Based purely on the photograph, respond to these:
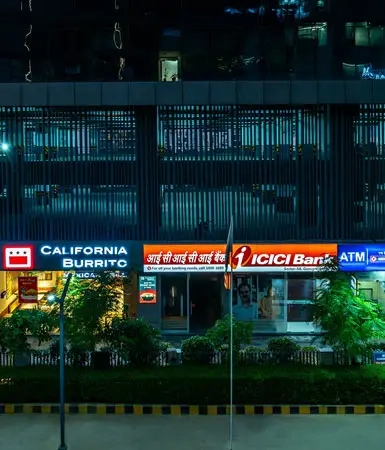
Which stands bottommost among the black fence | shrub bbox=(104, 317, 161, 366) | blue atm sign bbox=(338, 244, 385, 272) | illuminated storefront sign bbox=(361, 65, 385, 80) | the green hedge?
the green hedge

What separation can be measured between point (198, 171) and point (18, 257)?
6485 millimetres

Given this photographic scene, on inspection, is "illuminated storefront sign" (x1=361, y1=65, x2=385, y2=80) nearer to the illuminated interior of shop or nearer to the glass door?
the glass door

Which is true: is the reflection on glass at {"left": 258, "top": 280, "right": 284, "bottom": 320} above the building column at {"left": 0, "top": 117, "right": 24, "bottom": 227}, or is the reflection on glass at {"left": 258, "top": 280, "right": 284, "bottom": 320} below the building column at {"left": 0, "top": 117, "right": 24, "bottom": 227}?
below

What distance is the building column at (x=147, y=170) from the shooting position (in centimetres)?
2336

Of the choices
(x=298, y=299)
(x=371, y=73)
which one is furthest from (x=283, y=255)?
(x=371, y=73)

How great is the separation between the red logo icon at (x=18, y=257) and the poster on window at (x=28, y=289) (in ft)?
6.54

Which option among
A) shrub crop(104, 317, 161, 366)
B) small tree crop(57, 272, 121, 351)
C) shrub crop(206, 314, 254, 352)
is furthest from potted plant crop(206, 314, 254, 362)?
small tree crop(57, 272, 121, 351)

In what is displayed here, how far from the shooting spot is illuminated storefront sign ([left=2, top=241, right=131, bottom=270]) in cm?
2308

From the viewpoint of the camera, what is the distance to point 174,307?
24594 mm

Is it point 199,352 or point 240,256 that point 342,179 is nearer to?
point 240,256

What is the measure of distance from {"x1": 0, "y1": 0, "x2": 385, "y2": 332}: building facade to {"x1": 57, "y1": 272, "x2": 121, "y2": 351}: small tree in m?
4.74

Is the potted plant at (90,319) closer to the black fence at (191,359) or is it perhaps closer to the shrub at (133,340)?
the black fence at (191,359)

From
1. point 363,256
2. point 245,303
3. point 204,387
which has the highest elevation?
point 363,256

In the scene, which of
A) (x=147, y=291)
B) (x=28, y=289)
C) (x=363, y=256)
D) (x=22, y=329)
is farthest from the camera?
(x=28, y=289)
